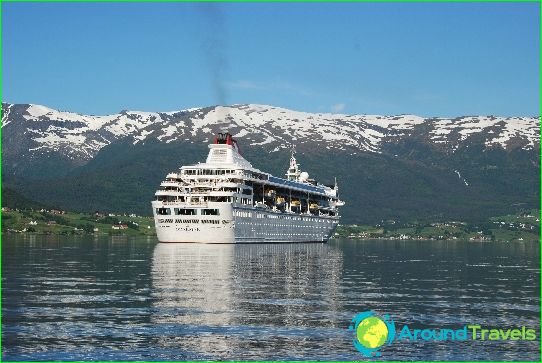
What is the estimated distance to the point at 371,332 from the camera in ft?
179

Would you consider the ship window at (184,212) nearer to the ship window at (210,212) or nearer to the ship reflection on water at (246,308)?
the ship window at (210,212)

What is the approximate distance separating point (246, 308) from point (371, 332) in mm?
11038

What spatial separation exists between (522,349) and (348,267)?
61.4m

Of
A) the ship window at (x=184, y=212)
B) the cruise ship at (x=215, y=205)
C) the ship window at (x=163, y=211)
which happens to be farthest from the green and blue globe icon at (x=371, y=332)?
the ship window at (x=163, y=211)

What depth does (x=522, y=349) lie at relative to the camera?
49.0m

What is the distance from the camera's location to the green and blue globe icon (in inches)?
1930

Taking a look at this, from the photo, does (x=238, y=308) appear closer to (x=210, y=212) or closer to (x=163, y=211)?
(x=210, y=212)

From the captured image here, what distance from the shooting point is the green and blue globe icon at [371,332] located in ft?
161

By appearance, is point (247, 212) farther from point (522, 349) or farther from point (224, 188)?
point (522, 349)

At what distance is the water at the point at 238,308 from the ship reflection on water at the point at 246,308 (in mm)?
78

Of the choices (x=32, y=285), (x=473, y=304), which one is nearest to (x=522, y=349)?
(x=473, y=304)

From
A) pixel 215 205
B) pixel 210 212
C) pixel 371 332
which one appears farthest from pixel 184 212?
pixel 371 332

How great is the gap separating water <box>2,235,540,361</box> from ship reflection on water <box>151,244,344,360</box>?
78mm

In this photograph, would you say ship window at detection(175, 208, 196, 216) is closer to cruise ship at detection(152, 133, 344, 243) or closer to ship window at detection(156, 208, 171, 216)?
cruise ship at detection(152, 133, 344, 243)
